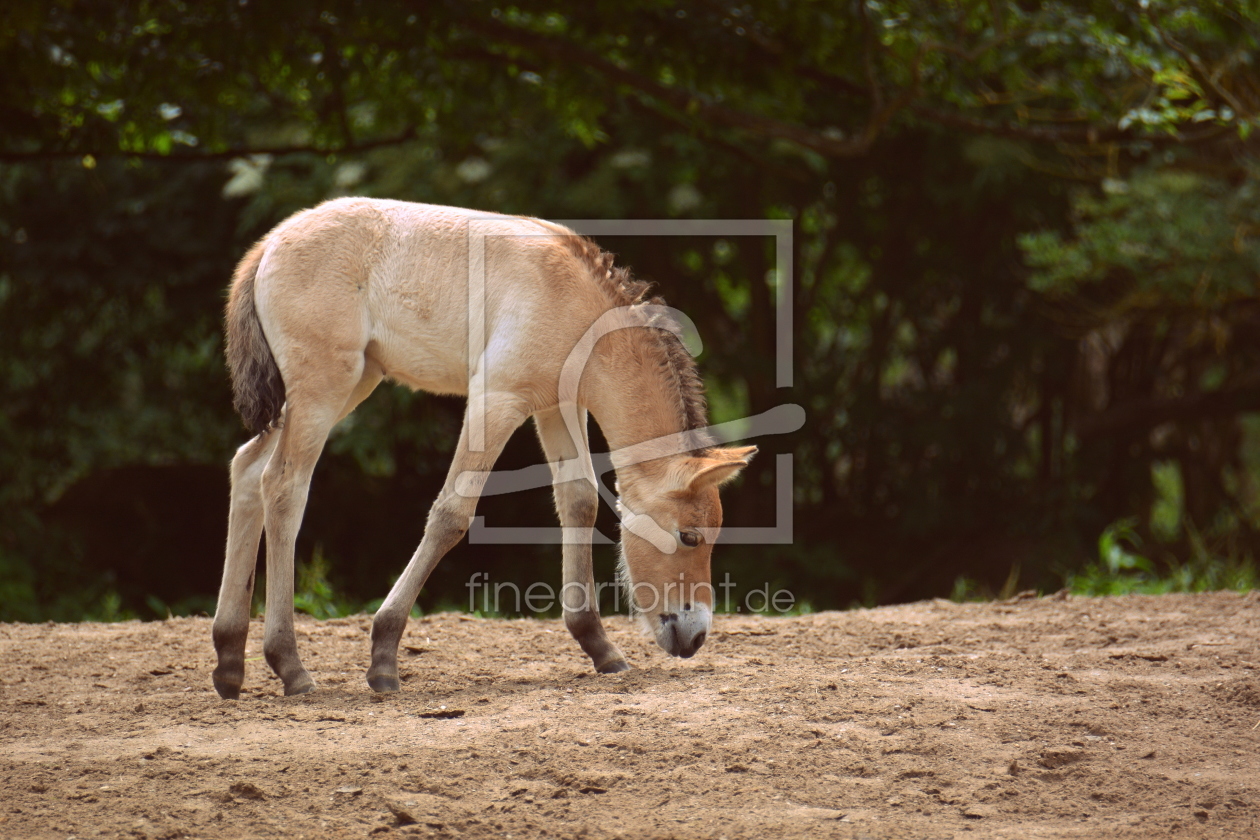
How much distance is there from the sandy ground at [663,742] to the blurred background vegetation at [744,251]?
134 inches

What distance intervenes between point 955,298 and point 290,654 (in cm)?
971

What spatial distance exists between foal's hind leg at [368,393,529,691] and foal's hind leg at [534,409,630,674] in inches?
15.5

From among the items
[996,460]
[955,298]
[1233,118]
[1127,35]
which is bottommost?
[996,460]

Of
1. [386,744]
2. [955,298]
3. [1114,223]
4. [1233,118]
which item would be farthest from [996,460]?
[386,744]

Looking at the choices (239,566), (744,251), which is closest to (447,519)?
(239,566)

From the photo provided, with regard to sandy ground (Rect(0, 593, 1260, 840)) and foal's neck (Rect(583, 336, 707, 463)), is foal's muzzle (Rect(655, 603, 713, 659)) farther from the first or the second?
foal's neck (Rect(583, 336, 707, 463))

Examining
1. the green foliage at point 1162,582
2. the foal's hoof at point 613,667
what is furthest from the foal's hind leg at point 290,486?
the green foliage at point 1162,582

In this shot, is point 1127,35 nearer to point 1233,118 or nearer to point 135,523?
point 1233,118

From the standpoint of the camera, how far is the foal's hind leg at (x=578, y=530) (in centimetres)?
486

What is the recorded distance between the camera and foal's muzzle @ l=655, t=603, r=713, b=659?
4523mm

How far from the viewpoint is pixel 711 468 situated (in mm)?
4406

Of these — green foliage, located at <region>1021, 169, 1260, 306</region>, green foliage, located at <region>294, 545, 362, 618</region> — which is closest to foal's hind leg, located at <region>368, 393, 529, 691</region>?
green foliage, located at <region>294, 545, 362, 618</region>

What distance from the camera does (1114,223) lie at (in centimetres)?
936

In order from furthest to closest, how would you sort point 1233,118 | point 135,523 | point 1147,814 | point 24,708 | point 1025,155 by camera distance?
1. point 135,523
2. point 1025,155
3. point 1233,118
4. point 24,708
5. point 1147,814
